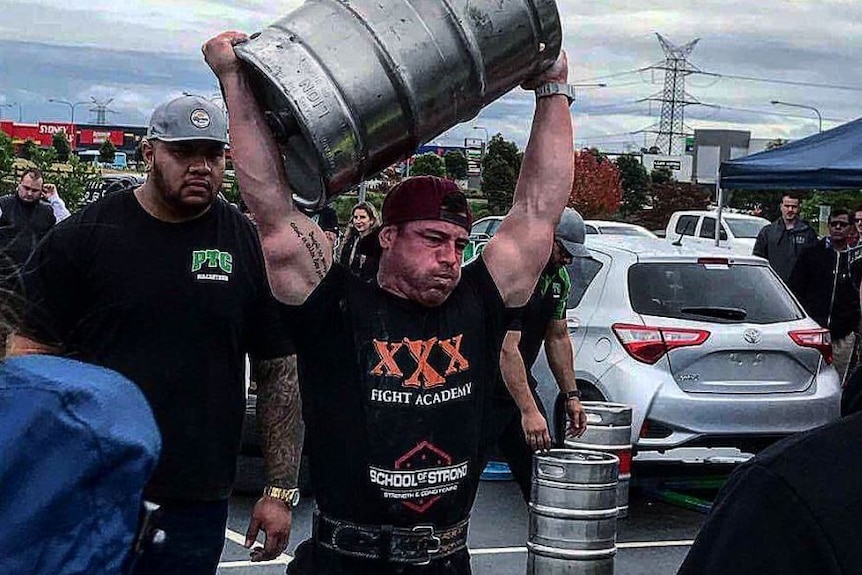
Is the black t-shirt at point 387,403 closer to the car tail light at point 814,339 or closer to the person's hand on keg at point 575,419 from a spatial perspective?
the person's hand on keg at point 575,419

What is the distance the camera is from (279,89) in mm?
2637

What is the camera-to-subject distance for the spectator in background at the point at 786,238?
11.6 meters

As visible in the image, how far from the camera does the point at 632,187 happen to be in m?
48.3

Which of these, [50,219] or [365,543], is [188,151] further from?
[50,219]

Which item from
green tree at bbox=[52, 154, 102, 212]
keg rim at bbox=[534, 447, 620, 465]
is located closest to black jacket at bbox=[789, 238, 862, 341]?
keg rim at bbox=[534, 447, 620, 465]

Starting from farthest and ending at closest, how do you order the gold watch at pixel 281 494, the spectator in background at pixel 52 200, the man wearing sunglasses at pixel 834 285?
the spectator in background at pixel 52 200 < the man wearing sunglasses at pixel 834 285 < the gold watch at pixel 281 494

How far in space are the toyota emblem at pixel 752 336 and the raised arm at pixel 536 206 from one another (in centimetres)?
439

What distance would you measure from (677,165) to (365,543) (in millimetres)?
62641

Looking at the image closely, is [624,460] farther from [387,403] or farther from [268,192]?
[268,192]

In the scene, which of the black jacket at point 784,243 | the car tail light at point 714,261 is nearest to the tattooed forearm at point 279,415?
the car tail light at point 714,261

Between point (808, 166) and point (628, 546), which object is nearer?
point (628, 546)

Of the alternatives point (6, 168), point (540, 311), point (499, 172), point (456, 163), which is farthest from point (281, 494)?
point (499, 172)

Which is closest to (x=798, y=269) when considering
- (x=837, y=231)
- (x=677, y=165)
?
(x=837, y=231)

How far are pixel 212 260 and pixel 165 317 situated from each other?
241 mm
